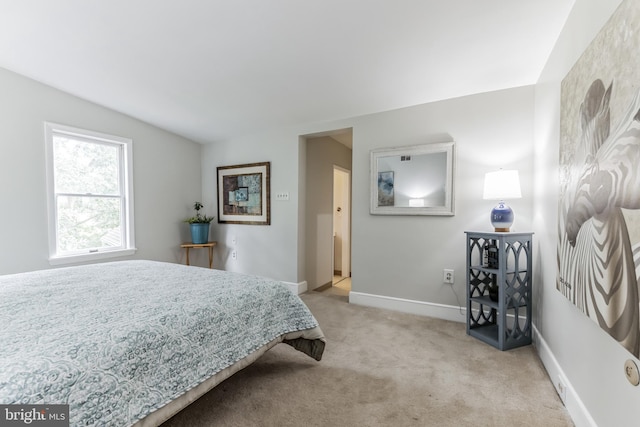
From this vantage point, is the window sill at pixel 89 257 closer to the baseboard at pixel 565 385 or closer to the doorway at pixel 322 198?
the doorway at pixel 322 198

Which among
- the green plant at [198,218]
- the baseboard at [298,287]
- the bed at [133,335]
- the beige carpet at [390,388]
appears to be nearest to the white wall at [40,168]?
the green plant at [198,218]

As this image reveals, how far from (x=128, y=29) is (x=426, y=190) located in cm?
278

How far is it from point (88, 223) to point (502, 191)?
423 centimetres

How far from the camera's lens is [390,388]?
5.47 ft

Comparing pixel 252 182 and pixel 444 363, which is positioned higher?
pixel 252 182

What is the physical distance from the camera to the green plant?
3.95m

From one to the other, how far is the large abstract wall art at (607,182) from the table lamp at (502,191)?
2.22ft

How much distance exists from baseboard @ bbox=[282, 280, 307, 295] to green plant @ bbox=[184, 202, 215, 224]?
1.51 metres

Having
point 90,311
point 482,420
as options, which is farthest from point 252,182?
point 482,420

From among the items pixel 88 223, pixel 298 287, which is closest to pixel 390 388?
pixel 298 287

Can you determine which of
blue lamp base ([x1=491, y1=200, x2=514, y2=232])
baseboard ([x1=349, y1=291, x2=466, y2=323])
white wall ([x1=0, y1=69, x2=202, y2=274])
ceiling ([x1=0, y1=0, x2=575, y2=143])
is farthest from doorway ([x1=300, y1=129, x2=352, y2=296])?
white wall ([x1=0, y1=69, x2=202, y2=274])

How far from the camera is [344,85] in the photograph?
2.59m

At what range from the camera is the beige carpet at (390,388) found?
1.42 metres

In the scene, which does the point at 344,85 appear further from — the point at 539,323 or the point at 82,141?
the point at 82,141
